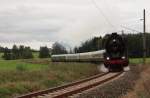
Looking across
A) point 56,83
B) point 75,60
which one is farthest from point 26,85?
point 75,60

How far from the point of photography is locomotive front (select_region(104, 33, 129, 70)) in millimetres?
34719

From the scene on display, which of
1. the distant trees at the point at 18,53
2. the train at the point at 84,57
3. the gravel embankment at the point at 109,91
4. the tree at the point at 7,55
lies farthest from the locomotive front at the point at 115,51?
the distant trees at the point at 18,53

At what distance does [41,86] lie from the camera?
25.0 meters

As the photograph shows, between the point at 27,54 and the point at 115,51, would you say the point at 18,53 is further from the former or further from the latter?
the point at 115,51

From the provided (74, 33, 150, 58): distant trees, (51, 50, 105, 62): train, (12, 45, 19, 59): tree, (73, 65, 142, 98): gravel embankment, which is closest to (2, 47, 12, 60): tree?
→ (12, 45, 19, 59): tree

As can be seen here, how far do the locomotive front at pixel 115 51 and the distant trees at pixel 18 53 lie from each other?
344 ft

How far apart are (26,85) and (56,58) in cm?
6212

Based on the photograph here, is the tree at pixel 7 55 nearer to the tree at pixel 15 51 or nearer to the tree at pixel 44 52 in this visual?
the tree at pixel 15 51

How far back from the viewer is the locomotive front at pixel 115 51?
1367 inches

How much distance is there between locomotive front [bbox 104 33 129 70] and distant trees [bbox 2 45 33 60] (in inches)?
4127

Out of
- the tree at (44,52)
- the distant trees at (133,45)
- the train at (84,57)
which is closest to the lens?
the train at (84,57)

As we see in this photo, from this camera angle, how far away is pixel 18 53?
154875 mm

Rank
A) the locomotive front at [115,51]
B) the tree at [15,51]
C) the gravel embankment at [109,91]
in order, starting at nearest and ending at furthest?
the gravel embankment at [109,91] → the locomotive front at [115,51] → the tree at [15,51]

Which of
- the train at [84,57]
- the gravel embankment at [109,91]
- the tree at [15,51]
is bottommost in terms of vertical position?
the gravel embankment at [109,91]
